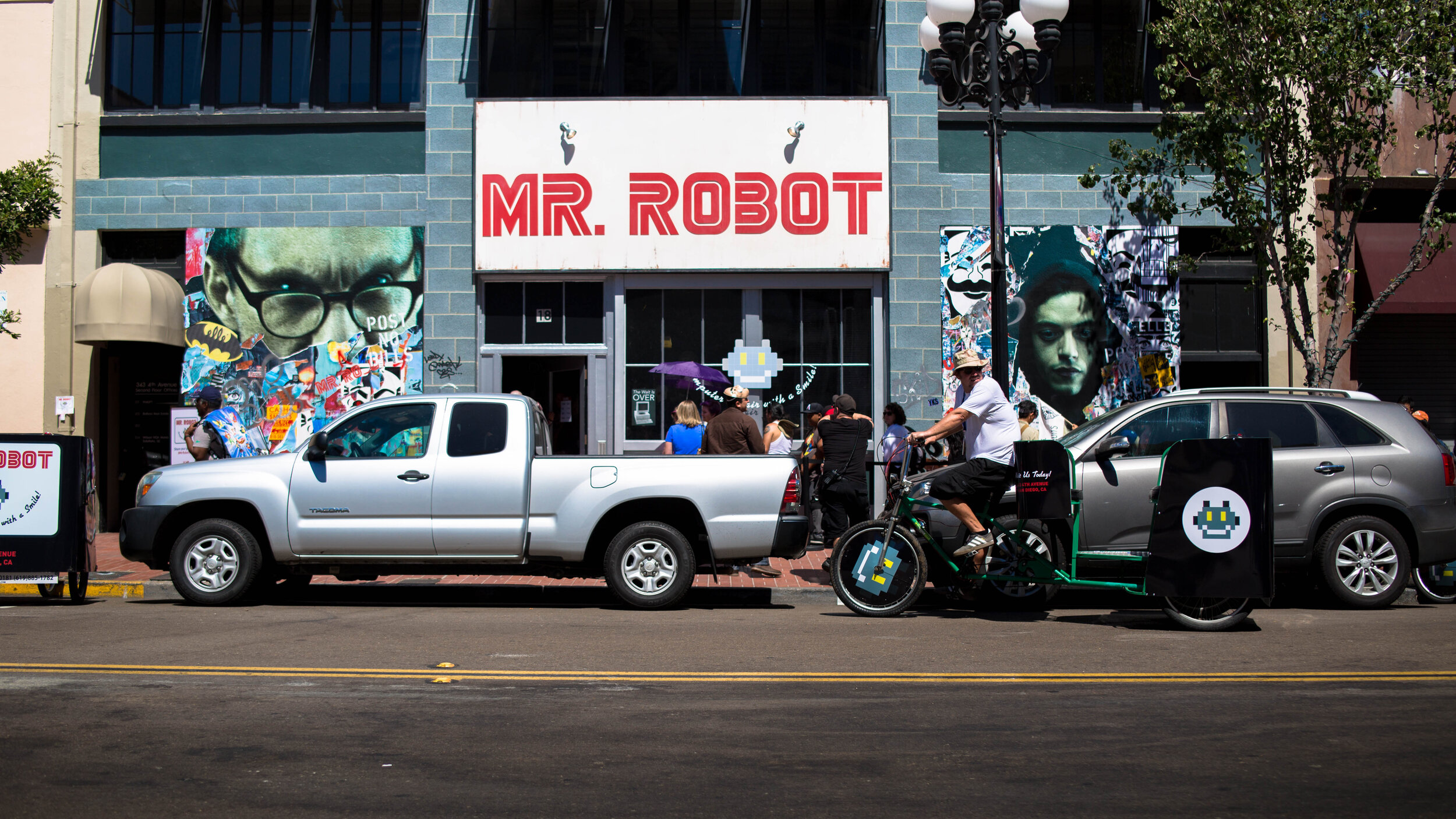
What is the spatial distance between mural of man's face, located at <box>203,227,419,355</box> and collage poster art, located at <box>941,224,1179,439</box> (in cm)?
757

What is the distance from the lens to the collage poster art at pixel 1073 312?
55.3ft

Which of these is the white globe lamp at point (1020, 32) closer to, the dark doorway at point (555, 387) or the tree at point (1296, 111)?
the tree at point (1296, 111)

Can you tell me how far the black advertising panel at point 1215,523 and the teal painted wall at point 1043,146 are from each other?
9.12 meters

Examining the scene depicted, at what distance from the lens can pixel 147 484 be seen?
416 inches

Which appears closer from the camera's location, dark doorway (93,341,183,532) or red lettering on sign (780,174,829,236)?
red lettering on sign (780,174,829,236)

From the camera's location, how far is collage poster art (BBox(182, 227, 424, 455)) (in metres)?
16.8

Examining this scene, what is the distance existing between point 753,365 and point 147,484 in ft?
27.7

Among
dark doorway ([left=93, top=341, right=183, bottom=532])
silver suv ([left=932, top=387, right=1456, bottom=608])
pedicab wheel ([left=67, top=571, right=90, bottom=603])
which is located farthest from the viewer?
dark doorway ([left=93, top=341, right=183, bottom=532])

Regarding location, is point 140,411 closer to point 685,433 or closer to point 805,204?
point 685,433

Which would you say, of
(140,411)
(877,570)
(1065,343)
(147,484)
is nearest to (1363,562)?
(877,570)

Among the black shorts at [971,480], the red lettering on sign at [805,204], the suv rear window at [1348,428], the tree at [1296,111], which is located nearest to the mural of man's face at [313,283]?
the red lettering on sign at [805,204]

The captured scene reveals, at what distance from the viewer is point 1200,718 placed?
19.2 ft

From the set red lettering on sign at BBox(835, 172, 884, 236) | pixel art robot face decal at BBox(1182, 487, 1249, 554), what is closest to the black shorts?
pixel art robot face decal at BBox(1182, 487, 1249, 554)

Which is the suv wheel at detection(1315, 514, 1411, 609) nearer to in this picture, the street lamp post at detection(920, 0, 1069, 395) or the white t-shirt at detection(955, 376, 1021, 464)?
the white t-shirt at detection(955, 376, 1021, 464)
